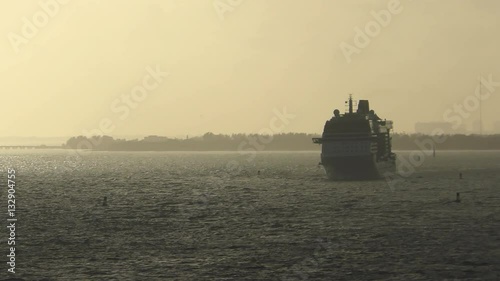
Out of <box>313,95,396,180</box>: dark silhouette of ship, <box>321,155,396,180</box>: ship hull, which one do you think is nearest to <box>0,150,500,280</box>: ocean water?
<box>313,95,396,180</box>: dark silhouette of ship

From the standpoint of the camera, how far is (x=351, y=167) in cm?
12700

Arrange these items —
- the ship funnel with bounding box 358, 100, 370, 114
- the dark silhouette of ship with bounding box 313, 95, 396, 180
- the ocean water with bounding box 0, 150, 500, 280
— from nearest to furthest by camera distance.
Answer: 1. the ocean water with bounding box 0, 150, 500, 280
2. the dark silhouette of ship with bounding box 313, 95, 396, 180
3. the ship funnel with bounding box 358, 100, 370, 114

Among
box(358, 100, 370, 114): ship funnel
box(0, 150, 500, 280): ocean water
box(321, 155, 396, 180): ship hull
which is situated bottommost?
box(0, 150, 500, 280): ocean water

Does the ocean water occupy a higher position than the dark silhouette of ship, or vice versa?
Answer: the dark silhouette of ship

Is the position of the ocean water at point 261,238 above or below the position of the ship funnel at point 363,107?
below

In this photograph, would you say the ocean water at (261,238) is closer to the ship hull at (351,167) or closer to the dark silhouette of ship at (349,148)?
the dark silhouette of ship at (349,148)

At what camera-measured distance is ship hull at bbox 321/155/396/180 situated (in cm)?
12556

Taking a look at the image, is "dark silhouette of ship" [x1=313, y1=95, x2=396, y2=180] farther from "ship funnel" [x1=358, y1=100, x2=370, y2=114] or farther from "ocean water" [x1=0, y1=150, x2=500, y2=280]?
"ocean water" [x1=0, y1=150, x2=500, y2=280]

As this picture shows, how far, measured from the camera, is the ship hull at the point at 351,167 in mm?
125562

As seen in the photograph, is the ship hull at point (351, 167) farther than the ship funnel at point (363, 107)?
No

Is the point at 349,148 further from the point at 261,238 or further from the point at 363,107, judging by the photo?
the point at 261,238

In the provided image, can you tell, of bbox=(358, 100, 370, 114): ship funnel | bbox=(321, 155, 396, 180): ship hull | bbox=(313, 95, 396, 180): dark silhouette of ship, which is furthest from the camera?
bbox=(358, 100, 370, 114): ship funnel

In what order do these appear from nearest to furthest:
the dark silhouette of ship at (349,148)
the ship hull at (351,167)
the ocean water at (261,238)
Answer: the ocean water at (261,238) < the dark silhouette of ship at (349,148) < the ship hull at (351,167)

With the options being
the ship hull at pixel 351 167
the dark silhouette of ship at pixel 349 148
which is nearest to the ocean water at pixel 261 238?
the dark silhouette of ship at pixel 349 148
